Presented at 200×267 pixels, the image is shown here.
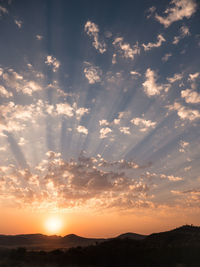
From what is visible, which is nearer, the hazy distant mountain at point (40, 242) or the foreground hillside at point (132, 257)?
the foreground hillside at point (132, 257)

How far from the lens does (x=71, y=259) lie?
28594 mm

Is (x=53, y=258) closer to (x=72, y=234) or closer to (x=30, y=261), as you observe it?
(x=30, y=261)

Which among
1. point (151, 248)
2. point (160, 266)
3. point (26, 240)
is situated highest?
point (26, 240)

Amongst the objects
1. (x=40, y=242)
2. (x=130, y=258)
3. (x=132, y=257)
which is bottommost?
(x=130, y=258)

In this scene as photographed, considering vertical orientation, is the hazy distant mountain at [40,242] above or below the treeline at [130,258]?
above

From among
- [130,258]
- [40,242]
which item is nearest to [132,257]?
[130,258]

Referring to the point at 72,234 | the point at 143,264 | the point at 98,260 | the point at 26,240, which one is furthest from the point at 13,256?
the point at 72,234

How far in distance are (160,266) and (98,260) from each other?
314 inches

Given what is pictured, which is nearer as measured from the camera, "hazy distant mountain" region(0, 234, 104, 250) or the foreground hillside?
the foreground hillside

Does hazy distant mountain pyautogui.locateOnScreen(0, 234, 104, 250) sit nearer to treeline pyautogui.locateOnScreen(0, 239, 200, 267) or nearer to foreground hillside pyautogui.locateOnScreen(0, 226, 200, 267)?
foreground hillside pyautogui.locateOnScreen(0, 226, 200, 267)

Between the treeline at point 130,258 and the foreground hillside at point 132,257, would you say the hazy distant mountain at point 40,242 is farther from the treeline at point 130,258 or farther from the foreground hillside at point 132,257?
the treeline at point 130,258

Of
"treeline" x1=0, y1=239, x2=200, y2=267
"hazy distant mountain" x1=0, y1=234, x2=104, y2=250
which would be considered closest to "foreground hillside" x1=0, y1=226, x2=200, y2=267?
"treeline" x1=0, y1=239, x2=200, y2=267

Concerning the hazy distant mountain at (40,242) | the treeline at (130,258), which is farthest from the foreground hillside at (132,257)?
the hazy distant mountain at (40,242)

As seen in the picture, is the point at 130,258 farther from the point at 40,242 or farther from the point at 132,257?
the point at 40,242
